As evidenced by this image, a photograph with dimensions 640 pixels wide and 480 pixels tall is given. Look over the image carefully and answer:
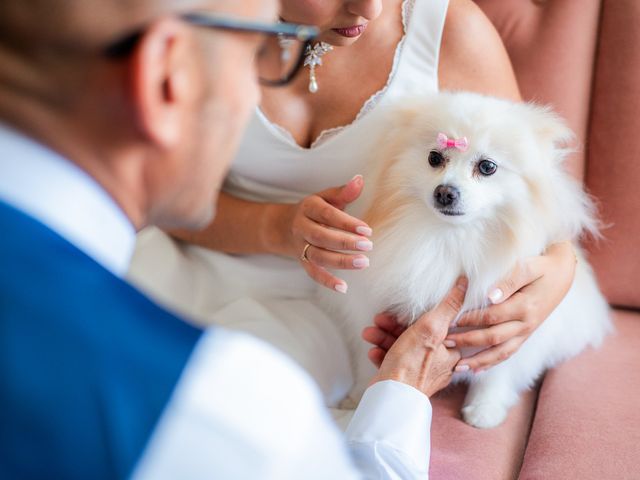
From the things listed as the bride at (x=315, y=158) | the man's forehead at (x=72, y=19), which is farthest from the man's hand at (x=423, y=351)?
the man's forehead at (x=72, y=19)

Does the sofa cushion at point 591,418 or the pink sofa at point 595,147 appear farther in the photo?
the pink sofa at point 595,147

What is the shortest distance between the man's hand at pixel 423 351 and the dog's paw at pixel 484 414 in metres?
0.13

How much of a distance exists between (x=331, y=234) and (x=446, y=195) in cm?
21

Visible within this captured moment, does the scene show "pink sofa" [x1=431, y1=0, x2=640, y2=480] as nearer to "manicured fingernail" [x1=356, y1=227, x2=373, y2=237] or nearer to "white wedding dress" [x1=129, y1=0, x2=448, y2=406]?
"white wedding dress" [x1=129, y1=0, x2=448, y2=406]

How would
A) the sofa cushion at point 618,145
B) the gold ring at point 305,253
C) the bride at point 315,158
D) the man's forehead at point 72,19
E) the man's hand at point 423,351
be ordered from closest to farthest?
the man's forehead at point 72,19
the man's hand at point 423,351
the gold ring at point 305,253
the bride at point 315,158
the sofa cushion at point 618,145

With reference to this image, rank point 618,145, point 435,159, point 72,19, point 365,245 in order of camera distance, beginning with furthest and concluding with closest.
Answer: point 618,145, point 435,159, point 365,245, point 72,19

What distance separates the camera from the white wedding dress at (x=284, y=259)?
58.1 inches

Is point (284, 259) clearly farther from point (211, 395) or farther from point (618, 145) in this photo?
point (211, 395)

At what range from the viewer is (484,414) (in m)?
1.39

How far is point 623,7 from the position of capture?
1.62 m

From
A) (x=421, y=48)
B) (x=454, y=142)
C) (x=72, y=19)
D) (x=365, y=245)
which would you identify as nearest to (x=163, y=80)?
(x=72, y=19)

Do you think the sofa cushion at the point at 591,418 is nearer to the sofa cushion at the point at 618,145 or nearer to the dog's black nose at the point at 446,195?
the sofa cushion at the point at 618,145

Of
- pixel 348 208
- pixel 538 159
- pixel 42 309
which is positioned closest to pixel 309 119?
pixel 348 208

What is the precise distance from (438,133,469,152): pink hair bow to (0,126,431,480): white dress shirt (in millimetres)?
759
